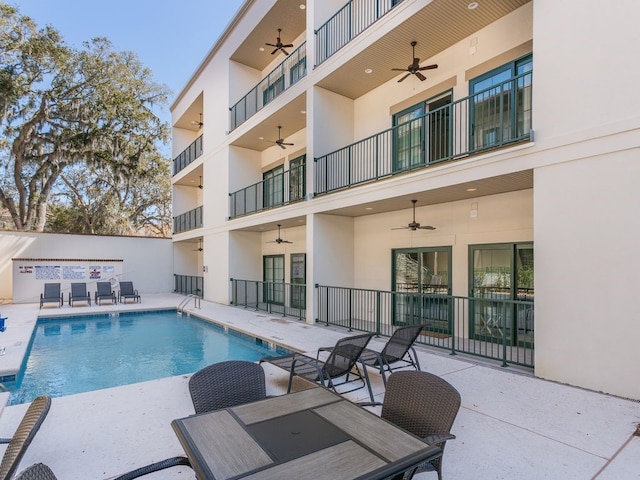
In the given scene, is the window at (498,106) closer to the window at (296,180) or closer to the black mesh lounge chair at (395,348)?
the black mesh lounge chair at (395,348)

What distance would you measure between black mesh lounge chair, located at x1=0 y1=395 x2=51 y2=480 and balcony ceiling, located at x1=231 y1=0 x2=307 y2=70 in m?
A: 11.6

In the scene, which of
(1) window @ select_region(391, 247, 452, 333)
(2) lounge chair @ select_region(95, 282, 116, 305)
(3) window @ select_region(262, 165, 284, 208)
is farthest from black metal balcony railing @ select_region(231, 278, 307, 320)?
(2) lounge chair @ select_region(95, 282, 116, 305)

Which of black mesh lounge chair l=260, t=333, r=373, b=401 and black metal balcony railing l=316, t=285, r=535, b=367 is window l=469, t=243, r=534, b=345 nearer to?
black metal balcony railing l=316, t=285, r=535, b=367

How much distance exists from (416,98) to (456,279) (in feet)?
14.2

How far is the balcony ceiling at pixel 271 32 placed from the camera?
10.9 metres

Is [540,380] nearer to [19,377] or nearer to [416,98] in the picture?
[416,98]

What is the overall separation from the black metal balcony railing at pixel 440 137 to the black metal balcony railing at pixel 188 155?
31.8 ft

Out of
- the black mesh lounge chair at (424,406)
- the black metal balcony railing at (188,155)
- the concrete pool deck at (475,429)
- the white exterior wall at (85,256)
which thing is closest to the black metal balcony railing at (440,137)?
the concrete pool deck at (475,429)

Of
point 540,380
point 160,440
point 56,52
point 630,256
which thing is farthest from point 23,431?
point 56,52

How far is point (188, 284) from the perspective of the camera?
1797cm

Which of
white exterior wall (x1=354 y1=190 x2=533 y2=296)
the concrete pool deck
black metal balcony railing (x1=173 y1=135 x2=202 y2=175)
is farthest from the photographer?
black metal balcony railing (x1=173 y1=135 x2=202 y2=175)

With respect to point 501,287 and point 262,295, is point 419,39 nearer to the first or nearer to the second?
point 501,287

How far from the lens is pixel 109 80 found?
58.2ft

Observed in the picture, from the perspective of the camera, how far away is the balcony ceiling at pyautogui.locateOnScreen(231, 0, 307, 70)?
10922 mm
